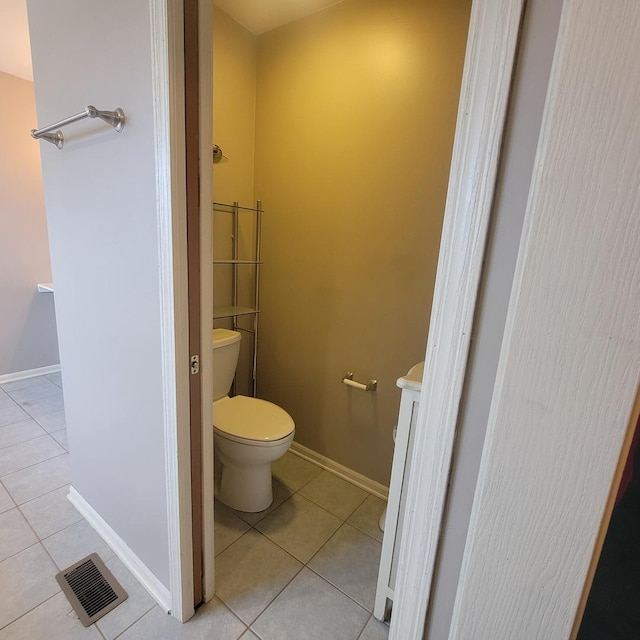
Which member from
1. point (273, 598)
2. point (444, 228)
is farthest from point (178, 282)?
A: point (273, 598)

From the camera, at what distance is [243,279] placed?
225 centimetres

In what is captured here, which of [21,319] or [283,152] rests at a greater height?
[283,152]

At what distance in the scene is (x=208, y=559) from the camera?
1.25m

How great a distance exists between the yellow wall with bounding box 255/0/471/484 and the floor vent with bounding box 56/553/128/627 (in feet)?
3.84

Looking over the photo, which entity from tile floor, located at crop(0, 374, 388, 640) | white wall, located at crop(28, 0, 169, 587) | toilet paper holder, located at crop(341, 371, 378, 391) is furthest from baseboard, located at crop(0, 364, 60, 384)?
toilet paper holder, located at crop(341, 371, 378, 391)

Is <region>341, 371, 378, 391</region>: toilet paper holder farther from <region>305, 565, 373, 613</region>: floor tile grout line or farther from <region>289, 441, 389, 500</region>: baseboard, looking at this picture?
<region>305, 565, 373, 613</region>: floor tile grout line

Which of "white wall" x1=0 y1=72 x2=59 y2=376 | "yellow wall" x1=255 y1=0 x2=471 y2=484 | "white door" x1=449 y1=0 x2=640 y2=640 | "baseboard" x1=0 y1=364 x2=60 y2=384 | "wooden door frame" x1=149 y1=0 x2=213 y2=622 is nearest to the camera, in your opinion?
"white door" x1=449 y1=0 x2=640 y2=640

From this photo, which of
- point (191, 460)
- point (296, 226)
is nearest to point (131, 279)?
point (191, 460)

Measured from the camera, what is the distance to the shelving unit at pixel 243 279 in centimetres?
208

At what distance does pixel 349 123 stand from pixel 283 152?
17.9 inches

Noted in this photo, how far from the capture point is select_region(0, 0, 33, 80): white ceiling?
69.2 inches

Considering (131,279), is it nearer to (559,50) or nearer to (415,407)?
(415,407)

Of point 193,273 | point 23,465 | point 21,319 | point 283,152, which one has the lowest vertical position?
point 23,465

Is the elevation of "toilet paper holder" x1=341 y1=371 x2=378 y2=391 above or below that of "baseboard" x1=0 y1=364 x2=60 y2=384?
above
